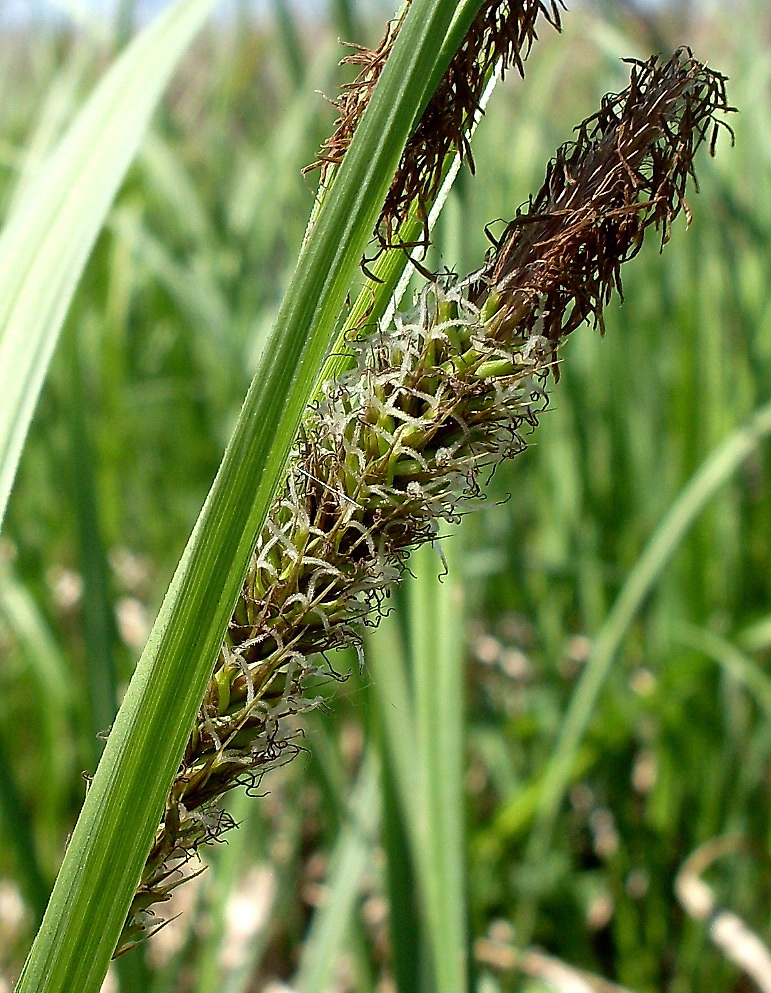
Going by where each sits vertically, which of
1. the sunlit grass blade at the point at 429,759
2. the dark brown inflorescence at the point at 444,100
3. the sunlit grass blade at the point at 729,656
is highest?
the dark brown inflorescence at the point at 444,100

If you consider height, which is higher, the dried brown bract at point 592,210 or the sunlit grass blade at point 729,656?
the dried brown bract at point 592,210

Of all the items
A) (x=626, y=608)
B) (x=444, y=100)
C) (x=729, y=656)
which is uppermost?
(x=444, y=100)

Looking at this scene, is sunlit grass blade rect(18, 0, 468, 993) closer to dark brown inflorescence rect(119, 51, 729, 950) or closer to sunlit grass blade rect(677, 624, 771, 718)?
dark brown inflorescence rect(119, 51, 729, 950)

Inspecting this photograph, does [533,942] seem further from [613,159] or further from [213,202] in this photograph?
[613,159]

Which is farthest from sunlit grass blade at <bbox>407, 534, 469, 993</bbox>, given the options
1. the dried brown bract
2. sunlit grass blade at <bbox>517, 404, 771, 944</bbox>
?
sunlit grass blade at <bbox>517, 404, 771, 944</bbox>

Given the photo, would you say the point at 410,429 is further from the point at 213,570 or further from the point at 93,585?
the point at 93,585

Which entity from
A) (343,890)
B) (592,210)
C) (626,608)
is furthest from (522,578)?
(592,210)

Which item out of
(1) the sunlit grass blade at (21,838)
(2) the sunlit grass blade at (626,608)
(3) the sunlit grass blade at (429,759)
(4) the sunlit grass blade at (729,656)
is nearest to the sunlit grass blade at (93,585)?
(1) the sunlit grass blade at (21,838)

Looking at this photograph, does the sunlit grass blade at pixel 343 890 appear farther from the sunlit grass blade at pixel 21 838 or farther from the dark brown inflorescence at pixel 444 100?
the dark brown inflorescence at pixel 444 100
